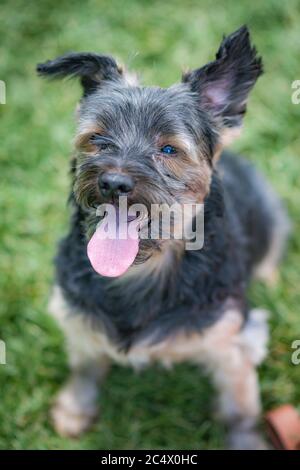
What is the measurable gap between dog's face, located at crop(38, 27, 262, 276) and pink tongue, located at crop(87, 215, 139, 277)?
0.21 feet

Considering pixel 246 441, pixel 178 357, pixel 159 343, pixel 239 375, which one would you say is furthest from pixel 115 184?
pixel 246 441

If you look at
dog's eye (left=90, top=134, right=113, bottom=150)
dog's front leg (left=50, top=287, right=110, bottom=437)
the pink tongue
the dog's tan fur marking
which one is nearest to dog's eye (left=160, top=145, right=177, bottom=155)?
dog's eye (left=90, top=134, right=113, bottom=150)

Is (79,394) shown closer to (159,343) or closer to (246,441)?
(159,343)

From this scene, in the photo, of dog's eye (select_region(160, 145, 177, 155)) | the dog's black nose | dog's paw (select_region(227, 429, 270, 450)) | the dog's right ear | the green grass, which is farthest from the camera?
the green grass

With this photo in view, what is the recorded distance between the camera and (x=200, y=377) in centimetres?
399

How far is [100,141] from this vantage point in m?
2.58

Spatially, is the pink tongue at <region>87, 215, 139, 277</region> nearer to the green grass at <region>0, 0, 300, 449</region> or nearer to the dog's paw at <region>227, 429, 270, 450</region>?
the green grass at <region>0, 0, 300, 449</region>

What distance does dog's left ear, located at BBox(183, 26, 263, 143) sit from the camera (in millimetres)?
2658

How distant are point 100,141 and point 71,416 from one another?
200 cm

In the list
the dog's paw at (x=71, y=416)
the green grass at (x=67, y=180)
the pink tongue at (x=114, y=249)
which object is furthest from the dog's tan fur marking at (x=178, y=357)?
the pink tongue at (x=114, y=249)

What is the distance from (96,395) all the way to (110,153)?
6.49ft

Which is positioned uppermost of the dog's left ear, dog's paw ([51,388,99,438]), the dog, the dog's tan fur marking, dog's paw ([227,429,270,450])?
the dog's left ear

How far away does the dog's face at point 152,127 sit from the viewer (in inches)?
97.2

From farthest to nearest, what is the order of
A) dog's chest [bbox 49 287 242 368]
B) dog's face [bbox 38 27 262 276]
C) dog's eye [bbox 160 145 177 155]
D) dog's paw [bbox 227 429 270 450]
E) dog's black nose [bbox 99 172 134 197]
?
dog's paw [bbox 227 429 270 450] < dog's chest [bbox 49 287 242 368] < dog's eye [bbox 160 145 177 155] < dog's face [bbox 38 27 262 276] < dog's black nose [bbox 99 172 134 197]
